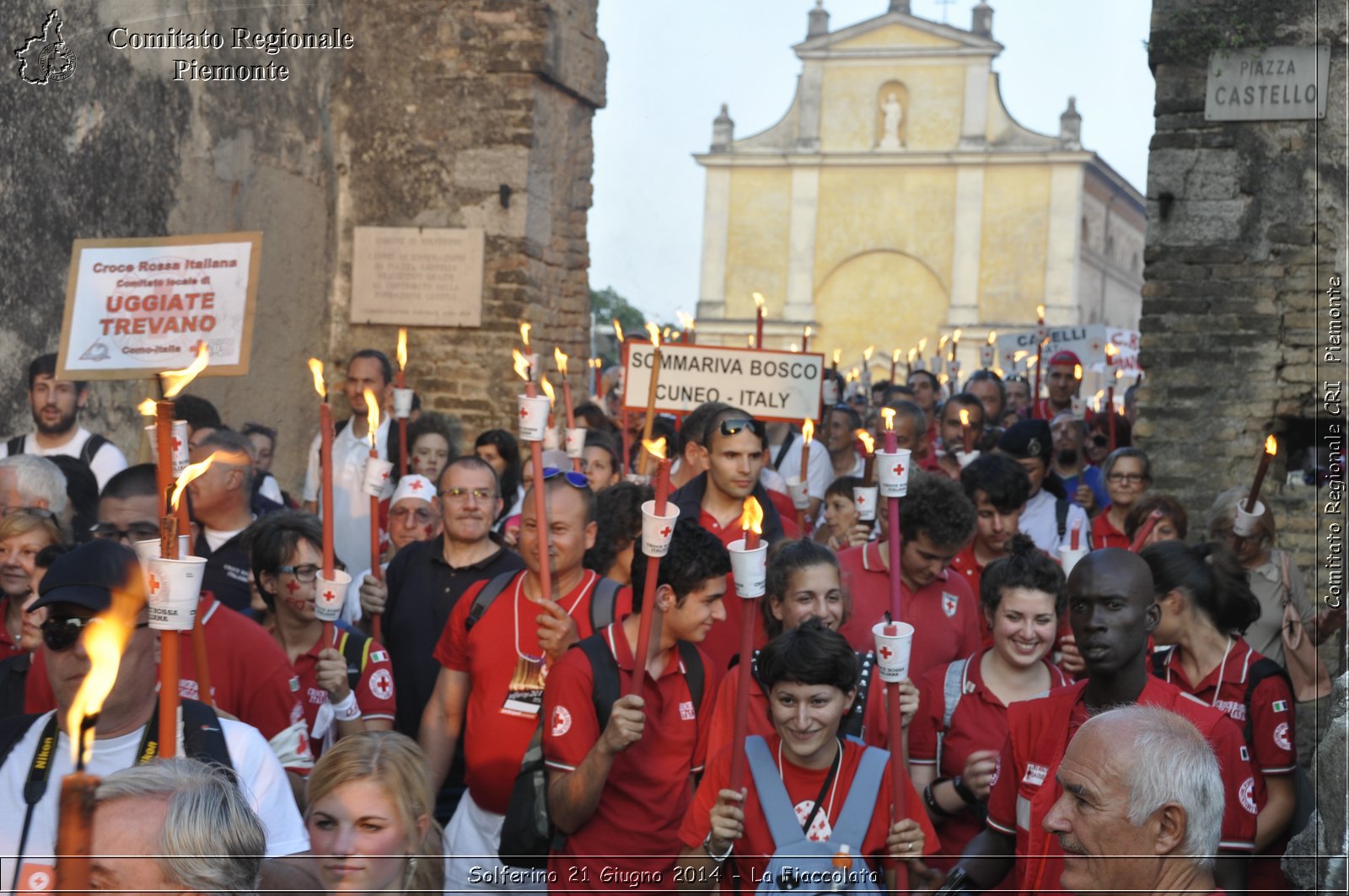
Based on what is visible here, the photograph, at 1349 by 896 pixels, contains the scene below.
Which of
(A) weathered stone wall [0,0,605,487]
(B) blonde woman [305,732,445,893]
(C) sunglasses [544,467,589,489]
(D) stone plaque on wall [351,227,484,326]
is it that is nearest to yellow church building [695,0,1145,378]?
(A) weathered stone wall [0,0,605,487]

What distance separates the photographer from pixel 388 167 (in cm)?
1155

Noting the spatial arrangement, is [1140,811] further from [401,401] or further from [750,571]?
[401,401]

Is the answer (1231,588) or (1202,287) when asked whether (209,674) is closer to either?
(1231,588)

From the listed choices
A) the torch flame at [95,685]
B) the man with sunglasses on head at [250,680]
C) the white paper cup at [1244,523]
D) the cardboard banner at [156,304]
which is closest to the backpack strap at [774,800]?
the man with sunglasses on head at [250,680]

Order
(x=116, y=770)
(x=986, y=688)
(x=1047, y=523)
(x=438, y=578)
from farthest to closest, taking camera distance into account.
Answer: (x=1047, y=523)
(x=438, y=578)
(x=986, y=688)
(x=116, y=770)

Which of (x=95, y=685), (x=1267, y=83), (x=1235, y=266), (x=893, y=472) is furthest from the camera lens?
(x=1235, y=266)

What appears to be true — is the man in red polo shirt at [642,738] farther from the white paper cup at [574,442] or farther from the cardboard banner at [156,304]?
the cardboard banner at [156,304]

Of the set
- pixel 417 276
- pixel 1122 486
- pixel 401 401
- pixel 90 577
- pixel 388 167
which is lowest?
pixel 90 577

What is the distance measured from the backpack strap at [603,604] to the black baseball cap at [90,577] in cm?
170

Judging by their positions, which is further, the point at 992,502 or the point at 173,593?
the point at 992,502

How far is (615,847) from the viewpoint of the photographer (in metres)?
3.91

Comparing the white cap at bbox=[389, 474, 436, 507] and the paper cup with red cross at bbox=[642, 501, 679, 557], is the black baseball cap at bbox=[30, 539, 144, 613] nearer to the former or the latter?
the paper cup with red cross at bbox=[642, 501, 679, 557]

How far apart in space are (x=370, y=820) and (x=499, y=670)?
142 centimetres

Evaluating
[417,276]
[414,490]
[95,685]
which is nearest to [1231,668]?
[414,490]
